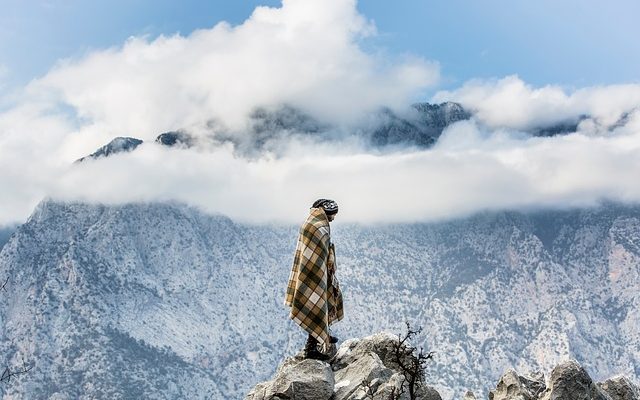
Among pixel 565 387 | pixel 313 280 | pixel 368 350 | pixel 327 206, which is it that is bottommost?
pixel 565 387

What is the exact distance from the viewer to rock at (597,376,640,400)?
23.5m

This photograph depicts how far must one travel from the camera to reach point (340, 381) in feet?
70.0

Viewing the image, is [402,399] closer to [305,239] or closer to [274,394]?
[274,394]

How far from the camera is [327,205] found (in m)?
22.8

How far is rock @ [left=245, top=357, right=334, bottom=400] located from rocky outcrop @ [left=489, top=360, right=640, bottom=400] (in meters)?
5.50

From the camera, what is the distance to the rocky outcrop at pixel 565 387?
71.0 ft

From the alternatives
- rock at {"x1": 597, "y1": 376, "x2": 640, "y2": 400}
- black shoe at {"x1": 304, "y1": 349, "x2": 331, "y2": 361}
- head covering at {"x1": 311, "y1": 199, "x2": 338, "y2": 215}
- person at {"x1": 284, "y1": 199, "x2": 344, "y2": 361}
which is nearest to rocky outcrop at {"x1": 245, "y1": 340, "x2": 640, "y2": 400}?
rock at {"x1": 597, "y1": 376, "x2": 640, "y2": 400}

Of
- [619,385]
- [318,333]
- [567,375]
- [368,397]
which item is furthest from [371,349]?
[619,385]

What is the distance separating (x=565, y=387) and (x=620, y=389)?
2.98m

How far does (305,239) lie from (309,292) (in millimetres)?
1499

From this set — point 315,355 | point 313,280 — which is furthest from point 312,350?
point 313,280

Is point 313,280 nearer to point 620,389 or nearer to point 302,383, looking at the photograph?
point 302,383

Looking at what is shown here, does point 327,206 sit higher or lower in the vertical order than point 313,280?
higher

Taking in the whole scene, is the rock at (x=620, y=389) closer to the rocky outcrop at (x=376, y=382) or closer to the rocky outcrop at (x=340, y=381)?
the rocky outcrop at (x=376, y=382)
